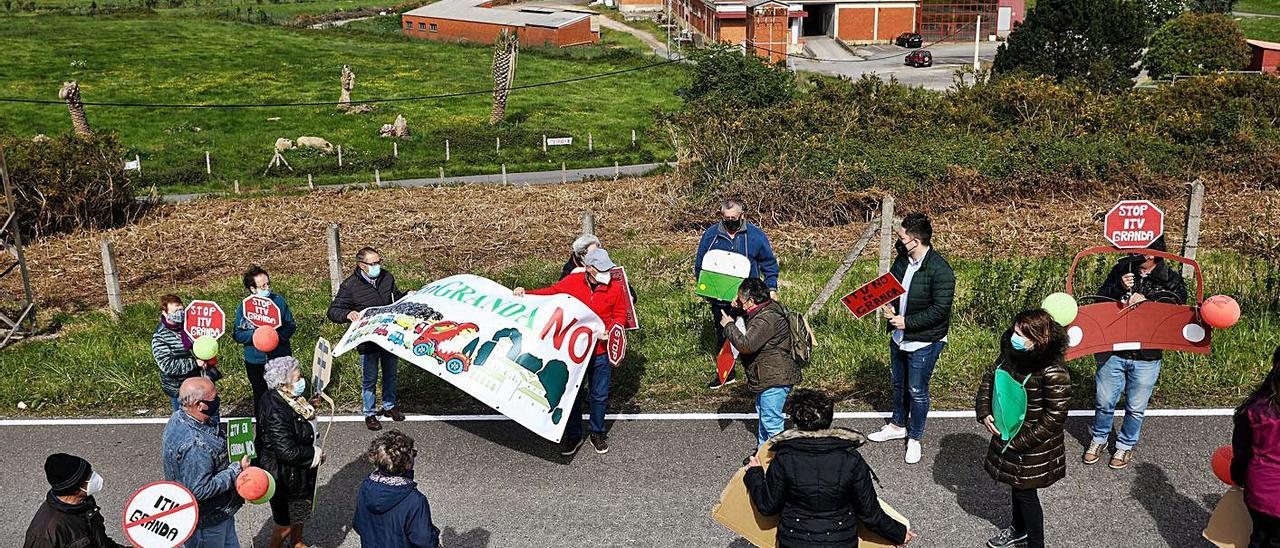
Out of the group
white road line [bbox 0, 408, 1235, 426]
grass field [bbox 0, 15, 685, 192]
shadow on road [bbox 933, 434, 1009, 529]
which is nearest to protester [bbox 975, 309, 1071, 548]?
shadow on road [bbox 933, 434, 1009, 529]

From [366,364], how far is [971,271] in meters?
9.30

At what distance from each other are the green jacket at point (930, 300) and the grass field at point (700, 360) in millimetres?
1806

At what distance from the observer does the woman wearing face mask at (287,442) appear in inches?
268

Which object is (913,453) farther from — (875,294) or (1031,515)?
(1031,515)

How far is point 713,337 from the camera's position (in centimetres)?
1183

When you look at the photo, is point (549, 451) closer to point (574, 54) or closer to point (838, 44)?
point (574, 54)

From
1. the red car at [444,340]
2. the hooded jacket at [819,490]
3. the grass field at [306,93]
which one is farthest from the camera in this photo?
the grass field at [306,93]

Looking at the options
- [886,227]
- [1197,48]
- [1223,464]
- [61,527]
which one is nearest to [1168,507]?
[1223,464]

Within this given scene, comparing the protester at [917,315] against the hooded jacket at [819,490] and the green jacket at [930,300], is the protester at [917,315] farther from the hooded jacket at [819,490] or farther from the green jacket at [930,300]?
the hooded jacket at [819,490]

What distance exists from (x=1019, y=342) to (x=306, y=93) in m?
55.3

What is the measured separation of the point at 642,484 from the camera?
8.45m

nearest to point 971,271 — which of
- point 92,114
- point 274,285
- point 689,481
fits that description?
point 689,481

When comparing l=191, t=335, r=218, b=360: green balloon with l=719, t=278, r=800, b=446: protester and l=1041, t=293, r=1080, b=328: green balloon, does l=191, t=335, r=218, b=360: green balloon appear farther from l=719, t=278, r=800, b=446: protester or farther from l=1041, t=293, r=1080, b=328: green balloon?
l=1041, t=293, r=1080, b=328: green balloon

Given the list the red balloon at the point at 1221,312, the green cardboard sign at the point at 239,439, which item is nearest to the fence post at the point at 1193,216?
the red balloon at the point at 1221,312
